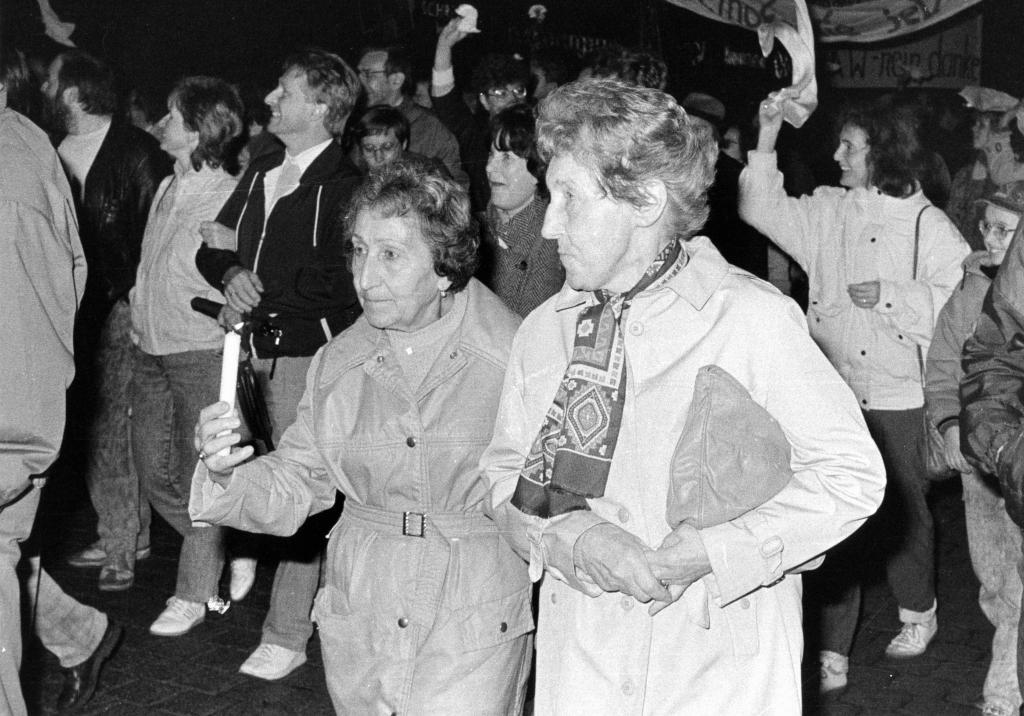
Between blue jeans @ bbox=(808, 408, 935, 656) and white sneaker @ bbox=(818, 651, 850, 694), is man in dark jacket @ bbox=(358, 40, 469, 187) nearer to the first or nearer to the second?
blue jeans @ bbox=(808, 408, 935, 656)

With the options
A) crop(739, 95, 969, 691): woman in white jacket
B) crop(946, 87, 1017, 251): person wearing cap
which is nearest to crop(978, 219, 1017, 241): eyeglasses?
crop(739, 95, 969, 691): woman in white jacket

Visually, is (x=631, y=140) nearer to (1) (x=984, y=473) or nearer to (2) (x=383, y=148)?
(1) (x=984, y=473)

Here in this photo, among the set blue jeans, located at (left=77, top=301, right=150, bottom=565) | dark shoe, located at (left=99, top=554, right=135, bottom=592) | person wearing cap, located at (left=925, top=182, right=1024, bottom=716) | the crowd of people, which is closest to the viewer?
the crowd of people

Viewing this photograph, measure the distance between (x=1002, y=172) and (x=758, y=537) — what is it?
17.4 ft

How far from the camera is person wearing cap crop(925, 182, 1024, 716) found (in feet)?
15.7

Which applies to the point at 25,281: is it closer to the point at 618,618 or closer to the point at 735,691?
the point at 618,618

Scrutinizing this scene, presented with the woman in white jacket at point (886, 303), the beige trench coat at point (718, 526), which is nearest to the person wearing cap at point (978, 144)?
the woman in white jacket at point (886, 303)

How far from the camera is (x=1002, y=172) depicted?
7168mm

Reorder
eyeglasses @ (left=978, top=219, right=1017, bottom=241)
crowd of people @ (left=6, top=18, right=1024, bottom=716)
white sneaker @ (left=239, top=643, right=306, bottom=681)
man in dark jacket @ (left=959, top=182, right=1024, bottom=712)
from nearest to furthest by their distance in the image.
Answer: crowd of people @ (left=6, top=18, right=1024, bottom=716) → man in dark jacket @ (left=959, top=182, right=1024, bottom=712) → eyeglasses @ (left=978, top=219, right=1017, bottom=241) → white sneaker @ (left=239, top=643, right=306, bottom=681)

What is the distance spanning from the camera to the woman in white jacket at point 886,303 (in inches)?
228

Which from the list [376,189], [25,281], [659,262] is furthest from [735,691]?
[25,281]

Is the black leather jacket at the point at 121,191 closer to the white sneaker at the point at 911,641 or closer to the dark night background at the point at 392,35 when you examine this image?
the dark night background at the point at 392,35

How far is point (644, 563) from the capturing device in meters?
2.51

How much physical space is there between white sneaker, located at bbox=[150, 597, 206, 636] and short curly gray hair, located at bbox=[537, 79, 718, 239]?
13.7 ft
